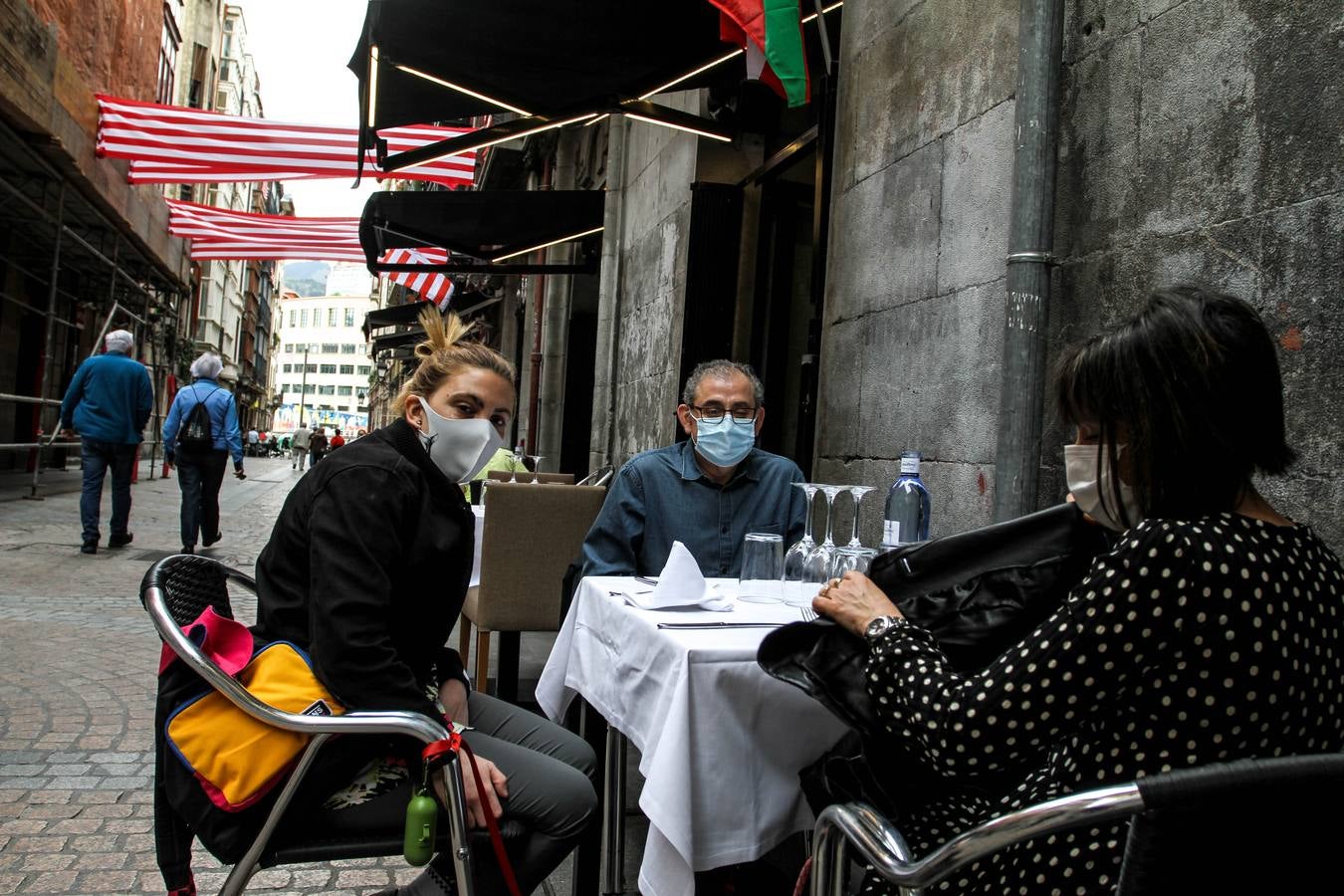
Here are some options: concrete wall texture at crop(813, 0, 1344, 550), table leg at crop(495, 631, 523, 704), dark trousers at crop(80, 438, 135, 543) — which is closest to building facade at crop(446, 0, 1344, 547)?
concrete wall texture at crop(813, 0, 1344, 550)

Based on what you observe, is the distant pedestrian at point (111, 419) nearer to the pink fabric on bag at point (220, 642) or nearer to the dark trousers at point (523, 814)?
the pink fabric on bag at point (220, 642)

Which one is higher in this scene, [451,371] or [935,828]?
[451,371]

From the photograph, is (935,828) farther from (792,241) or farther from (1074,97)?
(792,241)

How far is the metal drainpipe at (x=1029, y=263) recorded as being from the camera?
3.22m

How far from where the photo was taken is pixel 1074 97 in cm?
329

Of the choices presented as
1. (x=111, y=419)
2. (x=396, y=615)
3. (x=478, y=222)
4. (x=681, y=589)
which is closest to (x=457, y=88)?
(x=478, y=222)

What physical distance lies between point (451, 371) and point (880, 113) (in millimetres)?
2863

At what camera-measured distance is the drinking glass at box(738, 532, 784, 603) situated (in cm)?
256

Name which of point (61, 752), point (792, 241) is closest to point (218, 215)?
point (792, 241)

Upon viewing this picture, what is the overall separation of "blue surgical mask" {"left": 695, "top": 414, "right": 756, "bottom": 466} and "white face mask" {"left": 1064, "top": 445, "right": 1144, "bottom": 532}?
5.56ft

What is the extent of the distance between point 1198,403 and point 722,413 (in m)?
2.14

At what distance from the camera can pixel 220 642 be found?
6.22ft

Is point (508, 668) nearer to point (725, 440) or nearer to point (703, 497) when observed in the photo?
point (703, 497)

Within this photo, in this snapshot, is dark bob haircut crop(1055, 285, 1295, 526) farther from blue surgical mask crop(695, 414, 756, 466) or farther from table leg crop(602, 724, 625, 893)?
blue surgical mask crop(695, 414, 756, 466)
